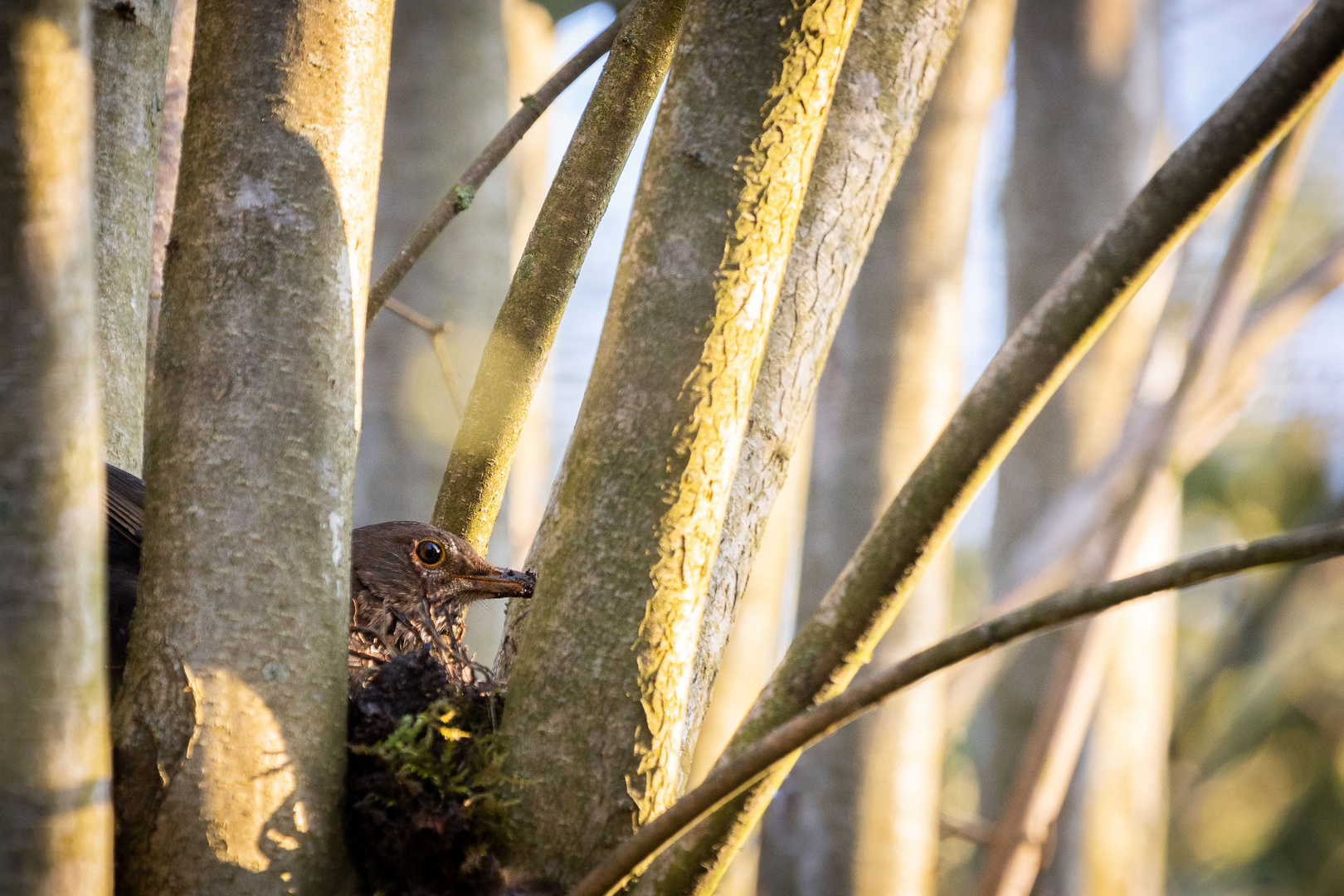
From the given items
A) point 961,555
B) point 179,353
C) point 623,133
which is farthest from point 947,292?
point 961,555

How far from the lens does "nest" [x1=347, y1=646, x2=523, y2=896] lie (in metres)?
1.38

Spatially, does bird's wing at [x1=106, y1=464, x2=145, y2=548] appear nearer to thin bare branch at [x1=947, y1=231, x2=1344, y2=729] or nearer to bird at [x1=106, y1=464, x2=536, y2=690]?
bird at [x1=106, y1=464, x2=536, y2=690]

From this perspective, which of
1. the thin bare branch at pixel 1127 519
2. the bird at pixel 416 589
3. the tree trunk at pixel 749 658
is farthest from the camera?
the tree trunk at pixel 749 658

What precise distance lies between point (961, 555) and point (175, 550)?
86.3ft

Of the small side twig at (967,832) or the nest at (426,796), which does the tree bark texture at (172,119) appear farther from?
the small side twig at (967,832)

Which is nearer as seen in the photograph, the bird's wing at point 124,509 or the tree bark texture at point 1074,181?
the bird's wing at point 124,509

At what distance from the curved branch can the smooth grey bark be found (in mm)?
4977

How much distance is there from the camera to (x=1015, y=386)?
125cm

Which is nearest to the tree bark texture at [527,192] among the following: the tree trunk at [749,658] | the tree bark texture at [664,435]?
the tree trunk at [749,658]

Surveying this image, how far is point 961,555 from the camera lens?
2652cm

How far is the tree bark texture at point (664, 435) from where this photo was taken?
1377 millimetres

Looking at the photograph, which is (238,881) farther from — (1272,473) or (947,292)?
(1272,473)

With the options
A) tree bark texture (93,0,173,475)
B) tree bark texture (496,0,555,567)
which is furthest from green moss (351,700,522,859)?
tree bark texture (496,0,555,567)

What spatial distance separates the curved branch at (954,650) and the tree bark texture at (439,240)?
551 centimetres
